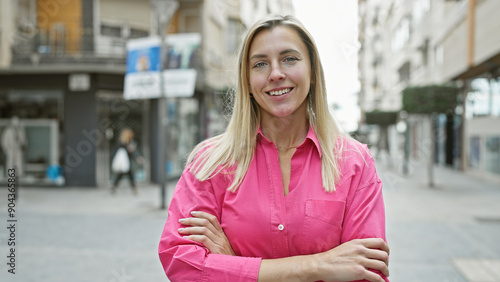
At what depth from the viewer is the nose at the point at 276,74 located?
1739 millimetres

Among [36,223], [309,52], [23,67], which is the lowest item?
[36,223]

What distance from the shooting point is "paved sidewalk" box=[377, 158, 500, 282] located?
5.05 m

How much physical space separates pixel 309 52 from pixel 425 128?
24934 millimetres

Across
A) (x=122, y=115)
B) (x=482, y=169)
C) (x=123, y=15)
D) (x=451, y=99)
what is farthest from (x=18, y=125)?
(x=482, y=169)

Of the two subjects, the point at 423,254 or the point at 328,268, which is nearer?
the point at 328,268

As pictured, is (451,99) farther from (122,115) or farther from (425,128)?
(425,128)

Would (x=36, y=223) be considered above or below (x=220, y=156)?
below

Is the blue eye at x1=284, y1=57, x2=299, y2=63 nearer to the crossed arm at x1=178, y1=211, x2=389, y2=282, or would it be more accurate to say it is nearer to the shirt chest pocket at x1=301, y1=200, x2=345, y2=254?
the shirt chest pocket at x1=301, y1=200, x2=345, y2=254

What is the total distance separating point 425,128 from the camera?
981 inches

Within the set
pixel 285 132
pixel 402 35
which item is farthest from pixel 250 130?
pixel 402 35

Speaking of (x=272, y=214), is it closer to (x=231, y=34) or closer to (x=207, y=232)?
(x=207, y=232)

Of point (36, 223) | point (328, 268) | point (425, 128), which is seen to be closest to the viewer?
point (328, 268)

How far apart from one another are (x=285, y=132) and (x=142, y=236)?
18.1ft

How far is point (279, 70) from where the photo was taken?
5.76ft
